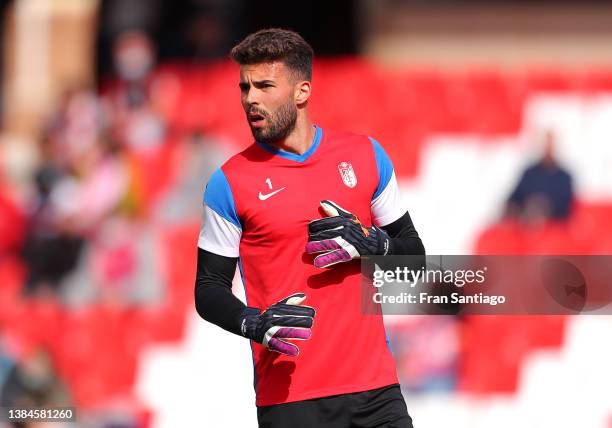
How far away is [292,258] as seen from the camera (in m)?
3.57

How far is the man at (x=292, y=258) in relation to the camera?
3.54 metres

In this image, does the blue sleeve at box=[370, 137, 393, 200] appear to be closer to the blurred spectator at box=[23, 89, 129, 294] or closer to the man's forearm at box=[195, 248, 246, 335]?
the man's forearm at box=[195, 248, 246, 335]

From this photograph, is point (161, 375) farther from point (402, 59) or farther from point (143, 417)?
point (402, 59)

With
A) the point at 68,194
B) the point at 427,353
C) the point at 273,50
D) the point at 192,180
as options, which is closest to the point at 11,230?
the point at 68,194

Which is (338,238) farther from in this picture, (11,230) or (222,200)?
(11,230)

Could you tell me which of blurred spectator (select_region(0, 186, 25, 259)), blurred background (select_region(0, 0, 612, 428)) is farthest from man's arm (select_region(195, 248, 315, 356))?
blurred spectator (select_region(0, 186, 25, 259))

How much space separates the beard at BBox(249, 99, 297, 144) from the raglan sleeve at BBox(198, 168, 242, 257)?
0.18m

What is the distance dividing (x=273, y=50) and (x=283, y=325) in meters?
0.88

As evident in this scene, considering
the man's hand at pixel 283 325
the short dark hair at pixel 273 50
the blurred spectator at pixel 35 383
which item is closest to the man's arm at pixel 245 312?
the man's hand at pixel 283 325

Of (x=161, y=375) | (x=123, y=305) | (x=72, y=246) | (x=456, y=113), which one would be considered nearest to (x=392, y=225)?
(x=161, y=375)

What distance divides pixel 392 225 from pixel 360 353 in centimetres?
49

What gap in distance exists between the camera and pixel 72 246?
32.2 ft

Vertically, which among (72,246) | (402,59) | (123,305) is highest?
(402,59)

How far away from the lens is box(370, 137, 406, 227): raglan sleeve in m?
3.74
